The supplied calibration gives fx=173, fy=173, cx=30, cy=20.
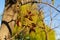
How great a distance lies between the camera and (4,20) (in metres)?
1.11

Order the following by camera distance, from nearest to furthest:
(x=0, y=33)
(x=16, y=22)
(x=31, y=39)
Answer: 1. (x=0, y=33)
2. (x=16, y=22)
3. (x=31, y=39)

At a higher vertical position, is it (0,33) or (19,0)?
→ (19,0)

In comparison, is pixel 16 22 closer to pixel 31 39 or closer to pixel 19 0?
pixel 19 0

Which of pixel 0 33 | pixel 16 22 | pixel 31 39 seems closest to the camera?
pixel 0 33

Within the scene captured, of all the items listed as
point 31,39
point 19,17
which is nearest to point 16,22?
point 19,17

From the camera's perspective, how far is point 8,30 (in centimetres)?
109

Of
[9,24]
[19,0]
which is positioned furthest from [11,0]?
[9,24]

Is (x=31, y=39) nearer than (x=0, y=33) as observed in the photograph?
No

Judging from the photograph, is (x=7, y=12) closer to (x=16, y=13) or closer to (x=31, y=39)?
(x=16, y=13)

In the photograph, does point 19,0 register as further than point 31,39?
No

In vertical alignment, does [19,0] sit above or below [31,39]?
above

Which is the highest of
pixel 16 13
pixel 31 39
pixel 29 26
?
pixel 16 13

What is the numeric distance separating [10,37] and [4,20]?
120 mm

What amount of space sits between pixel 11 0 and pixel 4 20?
5.6 inches
